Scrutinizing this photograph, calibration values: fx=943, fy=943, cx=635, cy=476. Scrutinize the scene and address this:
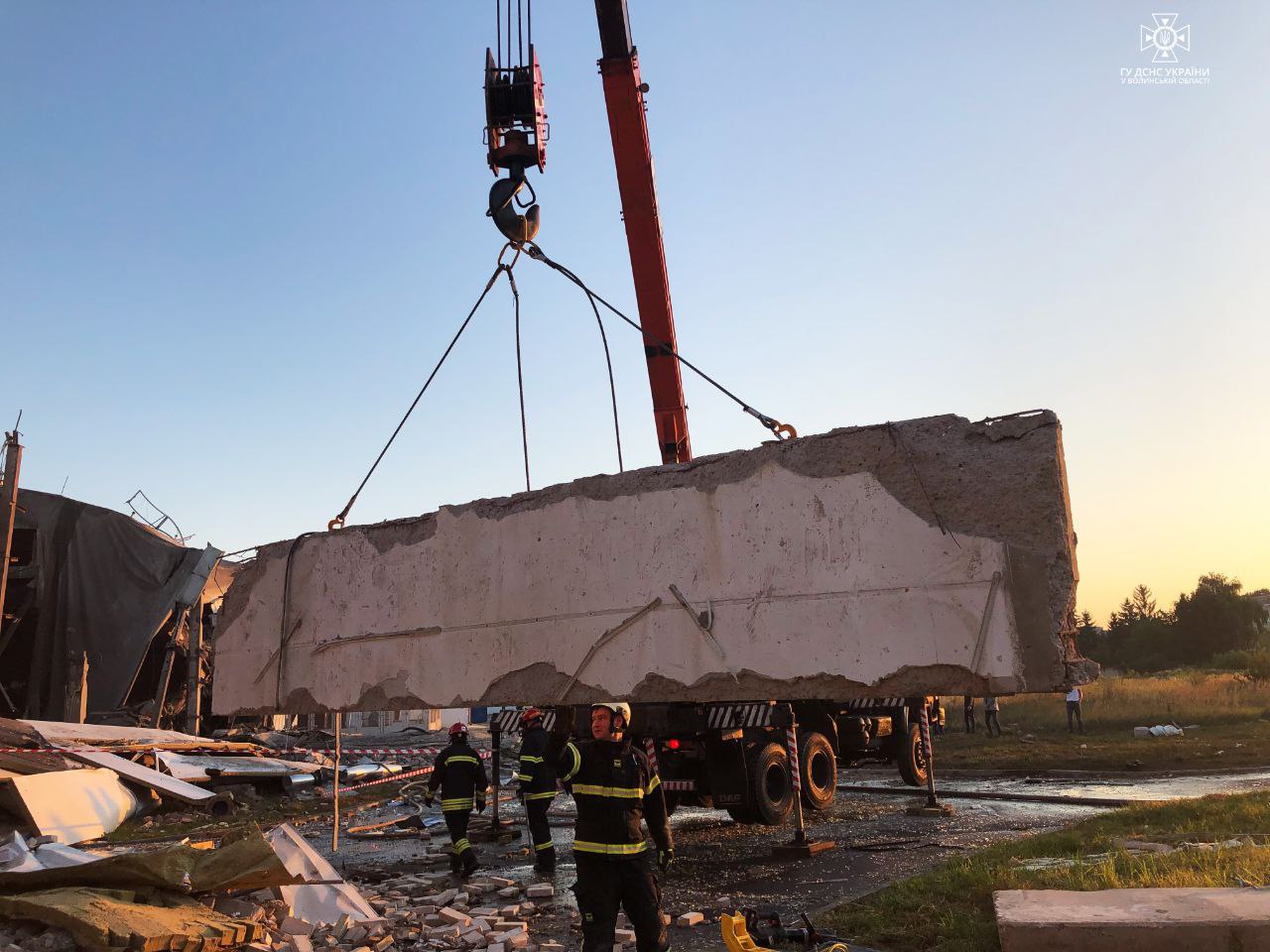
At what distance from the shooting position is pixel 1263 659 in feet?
88.9

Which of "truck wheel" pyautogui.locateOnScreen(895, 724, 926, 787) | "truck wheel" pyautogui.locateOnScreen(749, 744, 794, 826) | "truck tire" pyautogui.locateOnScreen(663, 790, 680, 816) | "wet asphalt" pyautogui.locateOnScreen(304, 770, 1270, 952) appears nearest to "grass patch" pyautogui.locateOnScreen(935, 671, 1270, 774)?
"wet asphalt" pyautogui.locateOnScreen(304, 770, 1270, 952)

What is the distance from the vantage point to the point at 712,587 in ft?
18.7

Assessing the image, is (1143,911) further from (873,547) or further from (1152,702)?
(1152,702)

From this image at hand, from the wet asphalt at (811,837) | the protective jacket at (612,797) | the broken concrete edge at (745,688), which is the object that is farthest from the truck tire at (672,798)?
the protective jacket at (612,797)

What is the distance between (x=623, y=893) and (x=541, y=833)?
12.5ft

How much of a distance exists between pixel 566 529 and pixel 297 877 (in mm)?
2875

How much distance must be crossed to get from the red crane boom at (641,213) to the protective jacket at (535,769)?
308 cm

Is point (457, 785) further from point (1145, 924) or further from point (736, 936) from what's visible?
point (1145, 924)

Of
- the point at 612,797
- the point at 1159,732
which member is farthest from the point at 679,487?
the point at 1159,732

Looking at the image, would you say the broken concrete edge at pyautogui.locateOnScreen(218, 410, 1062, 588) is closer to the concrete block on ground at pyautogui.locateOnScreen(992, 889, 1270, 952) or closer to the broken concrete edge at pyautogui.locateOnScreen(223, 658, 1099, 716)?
the broken concrete edge at pyautogui.locateOnScreen(223, 658, 1099, 716)

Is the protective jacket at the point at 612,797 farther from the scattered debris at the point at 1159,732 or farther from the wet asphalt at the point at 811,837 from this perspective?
the scattered debris at the point at 1159,732

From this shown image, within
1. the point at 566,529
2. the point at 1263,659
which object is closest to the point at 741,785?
the point at 566,529

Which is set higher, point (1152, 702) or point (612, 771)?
point (612, 771)

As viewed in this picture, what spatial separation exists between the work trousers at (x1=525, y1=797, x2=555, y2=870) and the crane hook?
4845 millimetres
